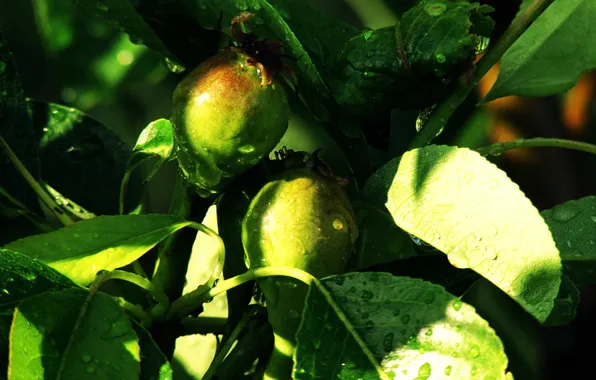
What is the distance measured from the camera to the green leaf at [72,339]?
1.37 feet

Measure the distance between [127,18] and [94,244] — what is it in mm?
198

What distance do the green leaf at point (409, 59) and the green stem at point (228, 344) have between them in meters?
0.17

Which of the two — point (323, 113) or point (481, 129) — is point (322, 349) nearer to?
point (323, 113)

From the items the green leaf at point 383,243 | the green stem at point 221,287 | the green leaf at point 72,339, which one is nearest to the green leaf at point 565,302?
the green leaf at point 383,243

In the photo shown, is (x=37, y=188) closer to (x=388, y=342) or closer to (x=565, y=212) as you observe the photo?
(x=388, y=342)

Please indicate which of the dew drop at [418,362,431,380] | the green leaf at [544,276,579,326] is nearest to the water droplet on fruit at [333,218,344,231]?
the dew drop at [418,362,431,380]

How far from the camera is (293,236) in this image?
0.46 metres

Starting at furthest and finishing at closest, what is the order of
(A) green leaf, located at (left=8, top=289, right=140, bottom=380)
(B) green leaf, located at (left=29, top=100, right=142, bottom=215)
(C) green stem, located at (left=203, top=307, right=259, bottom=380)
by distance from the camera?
(B) green leaf, located at (left=29, top=100, right=142, bottom=215) → (C) green stem, located at (left=203, top=307, right=259, bottom=380) → (A) green leaf, located at (left=8, top=289, right=140, bottom=380)

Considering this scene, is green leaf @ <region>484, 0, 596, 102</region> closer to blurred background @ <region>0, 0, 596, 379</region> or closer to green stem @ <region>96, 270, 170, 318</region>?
blurred background @ <region>0, 0, 596, 379</region>

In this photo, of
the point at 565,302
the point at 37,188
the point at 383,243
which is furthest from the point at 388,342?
the point at 37,188

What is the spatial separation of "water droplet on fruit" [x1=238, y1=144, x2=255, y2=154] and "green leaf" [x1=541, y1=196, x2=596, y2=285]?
244mm

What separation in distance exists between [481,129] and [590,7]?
0.47 feet

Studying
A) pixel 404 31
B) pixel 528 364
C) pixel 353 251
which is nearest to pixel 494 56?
pixel 404 31

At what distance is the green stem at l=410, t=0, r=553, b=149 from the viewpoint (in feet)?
1.81
